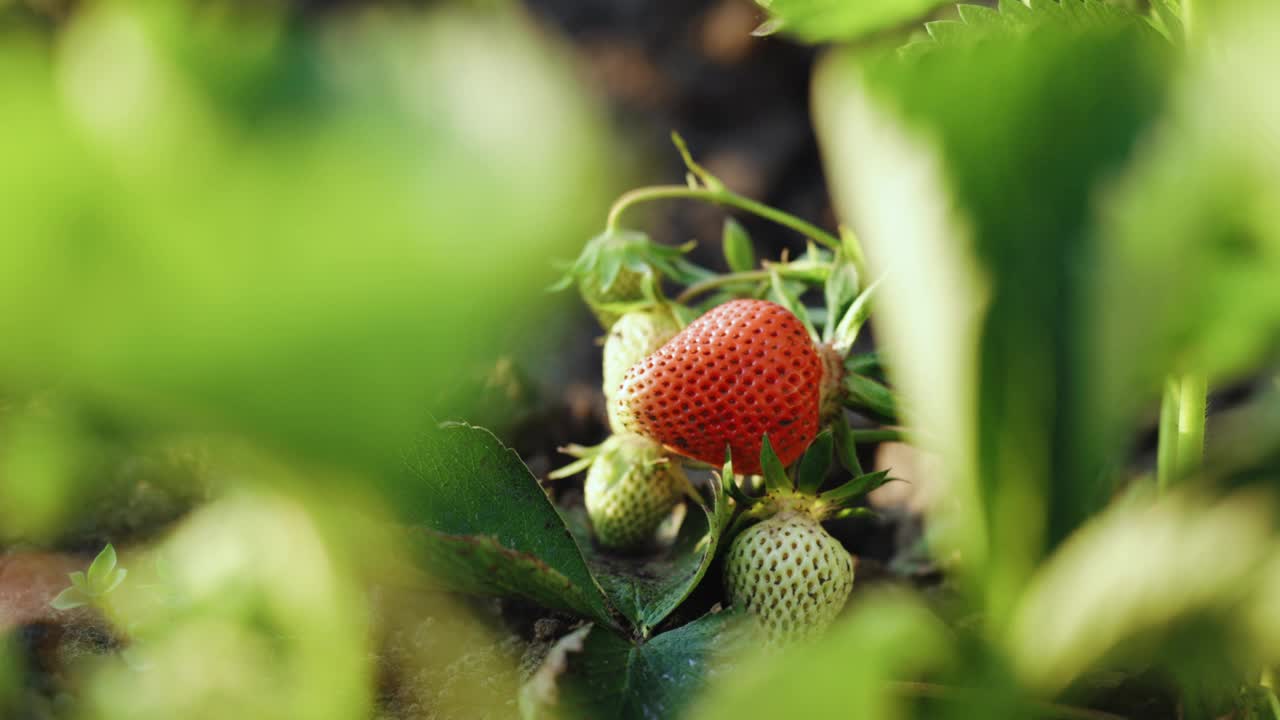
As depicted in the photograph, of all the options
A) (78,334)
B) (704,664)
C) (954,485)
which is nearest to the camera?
(78,334)

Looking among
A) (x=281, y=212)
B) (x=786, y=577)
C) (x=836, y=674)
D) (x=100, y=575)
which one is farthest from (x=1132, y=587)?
(x=100, y=575)

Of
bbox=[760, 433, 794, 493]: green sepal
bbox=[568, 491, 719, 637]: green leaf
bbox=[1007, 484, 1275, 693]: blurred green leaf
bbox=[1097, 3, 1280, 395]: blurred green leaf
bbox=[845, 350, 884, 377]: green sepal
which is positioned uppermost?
bbox=[1097, 3, 1280, 395]: blurred green leaf

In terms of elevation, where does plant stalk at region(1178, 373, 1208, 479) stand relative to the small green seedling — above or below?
above

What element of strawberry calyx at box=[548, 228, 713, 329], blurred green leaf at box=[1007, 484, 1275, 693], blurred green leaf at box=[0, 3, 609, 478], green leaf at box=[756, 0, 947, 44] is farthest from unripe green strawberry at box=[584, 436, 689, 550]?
blurred green leaf at box=[0, 3, 609, 478]

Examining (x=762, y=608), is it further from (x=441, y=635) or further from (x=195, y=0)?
(x=195, y=0)

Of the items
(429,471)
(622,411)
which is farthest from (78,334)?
(622,411)

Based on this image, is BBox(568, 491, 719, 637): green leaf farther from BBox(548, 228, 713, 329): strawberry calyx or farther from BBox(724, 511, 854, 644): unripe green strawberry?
BBox(548, 228, 713, 329): strawberry calyx
